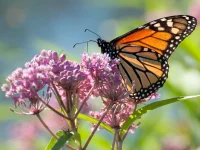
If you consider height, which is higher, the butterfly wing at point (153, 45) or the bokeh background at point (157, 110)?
the butterfly wing at point (153, 45)

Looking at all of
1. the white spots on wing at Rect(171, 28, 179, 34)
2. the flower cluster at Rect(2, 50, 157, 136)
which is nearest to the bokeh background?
the white spots on wing at Rect(171, 28, 179, 34)

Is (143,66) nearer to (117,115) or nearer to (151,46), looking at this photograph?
(151,46)

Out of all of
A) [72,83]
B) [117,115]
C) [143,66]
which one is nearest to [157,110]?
[143,66]

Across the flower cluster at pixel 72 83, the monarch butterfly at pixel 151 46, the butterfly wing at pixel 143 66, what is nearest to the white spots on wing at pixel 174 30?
the monarch butterfly at pixel 151 46

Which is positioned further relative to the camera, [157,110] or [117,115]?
[157,110]

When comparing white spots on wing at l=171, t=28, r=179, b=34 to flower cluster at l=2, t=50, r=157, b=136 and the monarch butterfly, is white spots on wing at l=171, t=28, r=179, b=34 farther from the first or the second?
flower cluster at l=2, t=50, r=157, b=136

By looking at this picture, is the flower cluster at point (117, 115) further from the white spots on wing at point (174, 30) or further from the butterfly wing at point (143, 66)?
the white spots on wing at point (174, 30)

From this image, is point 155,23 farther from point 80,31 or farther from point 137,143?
point 80,31
